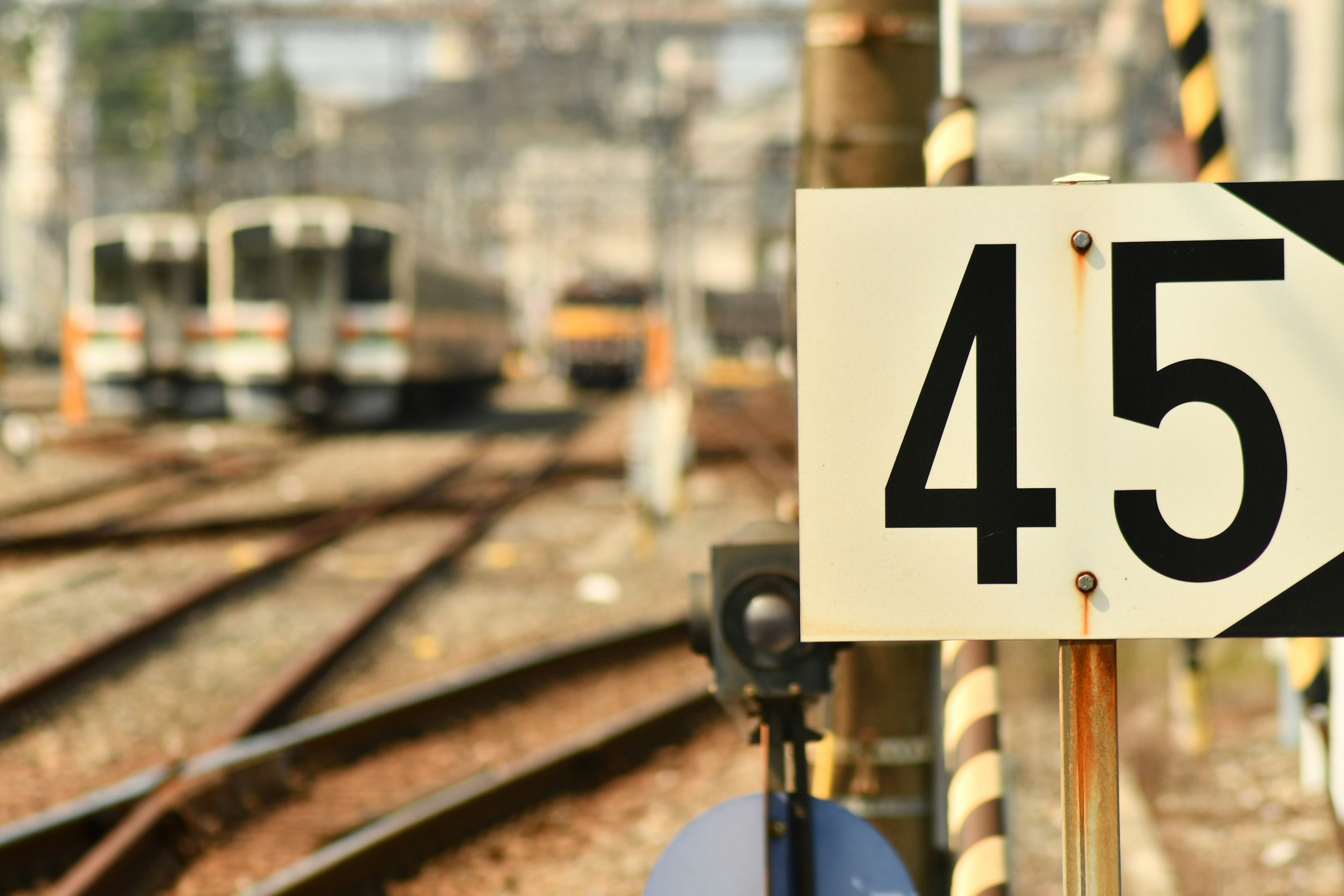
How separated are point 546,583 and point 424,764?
396 centimetres

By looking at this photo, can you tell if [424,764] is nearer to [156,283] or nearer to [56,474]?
[56,474]

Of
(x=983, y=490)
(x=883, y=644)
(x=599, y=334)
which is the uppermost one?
(x=599, y=334)

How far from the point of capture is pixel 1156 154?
96.4ft

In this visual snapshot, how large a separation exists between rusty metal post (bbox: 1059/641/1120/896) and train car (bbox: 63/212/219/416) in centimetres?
2215

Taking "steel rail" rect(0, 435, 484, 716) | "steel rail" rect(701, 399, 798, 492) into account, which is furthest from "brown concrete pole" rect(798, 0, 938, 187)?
"steel rail" rect(701, 399, 798, 492)

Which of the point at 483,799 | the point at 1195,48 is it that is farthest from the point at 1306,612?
the point at 483,799

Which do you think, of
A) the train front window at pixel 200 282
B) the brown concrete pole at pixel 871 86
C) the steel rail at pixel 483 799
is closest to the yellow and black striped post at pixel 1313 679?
the brown concrete pole at pixel 871 86

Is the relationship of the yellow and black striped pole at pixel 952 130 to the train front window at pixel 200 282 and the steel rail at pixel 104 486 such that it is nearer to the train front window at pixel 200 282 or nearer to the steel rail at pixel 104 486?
the steel rail at pixel 104 486

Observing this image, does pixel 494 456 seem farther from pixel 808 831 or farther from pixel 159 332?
pixel 808 831

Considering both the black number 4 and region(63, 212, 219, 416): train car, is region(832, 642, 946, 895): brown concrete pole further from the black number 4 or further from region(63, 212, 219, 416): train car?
region(63, 212, 219, 416): train car

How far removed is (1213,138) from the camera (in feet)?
12.6

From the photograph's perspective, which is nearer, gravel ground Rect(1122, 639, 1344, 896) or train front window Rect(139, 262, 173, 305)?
gravel ground Rect(1122, 639, 1344, 896)

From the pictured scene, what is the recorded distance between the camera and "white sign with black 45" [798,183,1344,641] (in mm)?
1772

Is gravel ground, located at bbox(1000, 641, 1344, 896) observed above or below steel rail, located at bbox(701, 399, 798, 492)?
below
